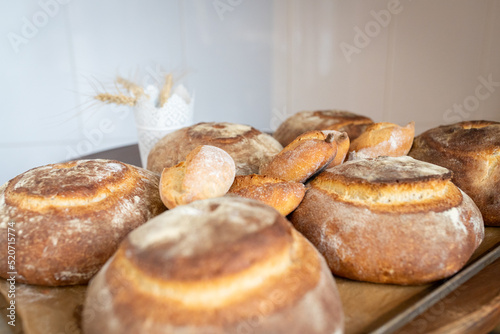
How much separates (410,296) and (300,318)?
0.38m

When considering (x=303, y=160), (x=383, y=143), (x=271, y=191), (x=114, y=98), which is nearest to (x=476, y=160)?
(x=383, y=143)

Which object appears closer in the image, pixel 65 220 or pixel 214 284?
pixel 214 284

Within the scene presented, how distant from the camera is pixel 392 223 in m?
0.87

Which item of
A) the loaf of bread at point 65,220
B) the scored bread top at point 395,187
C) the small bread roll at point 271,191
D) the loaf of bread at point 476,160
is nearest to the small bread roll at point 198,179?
the small bread roll at point 271,191

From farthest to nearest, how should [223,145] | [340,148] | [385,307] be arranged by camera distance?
[223,145] → [340,148] → [385,307]

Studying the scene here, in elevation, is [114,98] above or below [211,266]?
above

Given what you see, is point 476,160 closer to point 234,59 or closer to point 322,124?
point 322,124

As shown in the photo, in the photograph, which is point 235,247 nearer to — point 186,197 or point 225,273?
point 225,273

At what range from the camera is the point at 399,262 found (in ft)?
2.76

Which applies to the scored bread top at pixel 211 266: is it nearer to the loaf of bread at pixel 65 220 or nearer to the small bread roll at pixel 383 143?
the loaf of bread at pixel 65 220

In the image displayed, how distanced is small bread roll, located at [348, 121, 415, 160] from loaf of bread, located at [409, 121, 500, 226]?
102mm

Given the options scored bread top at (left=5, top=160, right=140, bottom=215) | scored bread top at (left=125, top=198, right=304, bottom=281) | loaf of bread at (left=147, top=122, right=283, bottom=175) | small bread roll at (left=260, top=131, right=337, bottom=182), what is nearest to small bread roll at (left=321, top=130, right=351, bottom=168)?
small bread roll at (left=260, top=131, right=337, bottom=182)

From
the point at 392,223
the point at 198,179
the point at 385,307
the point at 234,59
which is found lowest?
the point at 385,307

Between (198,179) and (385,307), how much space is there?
0.50 meters
